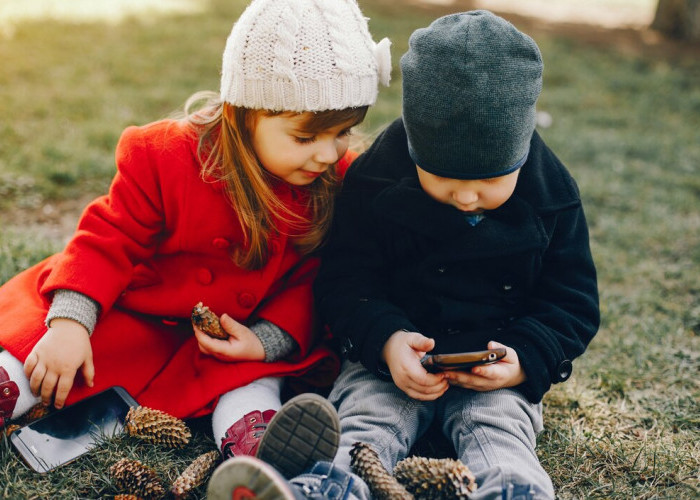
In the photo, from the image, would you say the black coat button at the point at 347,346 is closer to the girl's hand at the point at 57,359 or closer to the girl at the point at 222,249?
the girl at the point at 222,249

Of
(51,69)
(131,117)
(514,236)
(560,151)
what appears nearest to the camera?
(514,236)

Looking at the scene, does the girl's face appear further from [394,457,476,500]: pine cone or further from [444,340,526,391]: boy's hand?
[394,457,476,500]: pine cone

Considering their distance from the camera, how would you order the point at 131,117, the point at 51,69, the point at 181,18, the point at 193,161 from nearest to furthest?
the point at 193,161 < the point at 131,117 < the point at 51,69 < the point at 181,18

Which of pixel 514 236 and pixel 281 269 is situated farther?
pixel 281 269

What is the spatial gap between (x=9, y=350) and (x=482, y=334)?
4.64 ft

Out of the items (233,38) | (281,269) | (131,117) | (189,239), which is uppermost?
(233,38)

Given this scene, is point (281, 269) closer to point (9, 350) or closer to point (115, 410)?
point (115, 410)

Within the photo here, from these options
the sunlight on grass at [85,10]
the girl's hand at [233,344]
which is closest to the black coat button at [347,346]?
the girl's hand at [233,344]

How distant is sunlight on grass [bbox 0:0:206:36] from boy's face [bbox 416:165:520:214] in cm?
571

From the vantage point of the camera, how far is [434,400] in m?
2.08

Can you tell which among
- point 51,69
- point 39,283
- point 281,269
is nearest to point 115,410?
point 39,283

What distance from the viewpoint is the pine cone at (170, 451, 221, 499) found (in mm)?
1805

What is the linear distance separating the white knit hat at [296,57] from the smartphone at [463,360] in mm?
768

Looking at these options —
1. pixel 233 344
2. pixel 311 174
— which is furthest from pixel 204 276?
pixel 311 174
